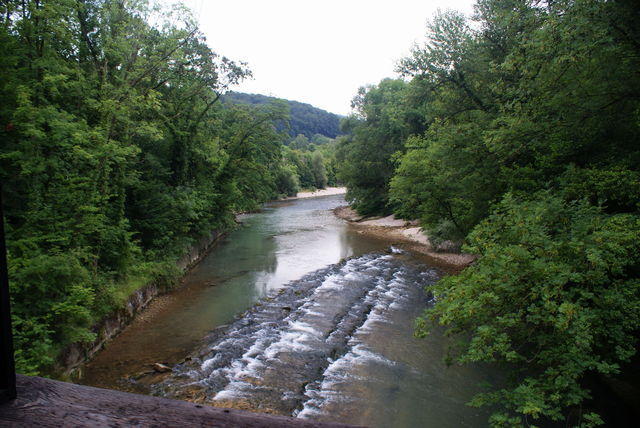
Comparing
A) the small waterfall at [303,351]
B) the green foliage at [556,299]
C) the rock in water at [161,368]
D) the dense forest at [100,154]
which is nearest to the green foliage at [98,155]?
the dense forest at [100,154]

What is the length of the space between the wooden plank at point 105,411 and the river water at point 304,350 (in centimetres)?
634

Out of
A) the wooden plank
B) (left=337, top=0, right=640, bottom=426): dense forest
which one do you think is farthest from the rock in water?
the wooden plank

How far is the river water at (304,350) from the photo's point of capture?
759 cm

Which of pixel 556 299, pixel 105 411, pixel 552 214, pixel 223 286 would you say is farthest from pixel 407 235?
pixel 105 411

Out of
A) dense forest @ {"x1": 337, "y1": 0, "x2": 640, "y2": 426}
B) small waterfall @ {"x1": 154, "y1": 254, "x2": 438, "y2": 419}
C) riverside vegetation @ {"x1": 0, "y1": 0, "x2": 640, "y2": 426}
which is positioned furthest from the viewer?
small waterfall @ {"x1": 154, "y1": 254, "x2": 438, "y2": 419}

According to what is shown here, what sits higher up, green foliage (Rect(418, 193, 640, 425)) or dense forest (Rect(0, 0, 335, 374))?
dense forest (Rect(0, 0, 335, 374))

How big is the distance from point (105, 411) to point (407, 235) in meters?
26.4

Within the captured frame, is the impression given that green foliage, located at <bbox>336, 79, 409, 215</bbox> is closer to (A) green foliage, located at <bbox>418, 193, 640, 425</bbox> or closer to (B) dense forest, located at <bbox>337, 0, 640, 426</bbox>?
(B) dense forest, located at <bbox>337, 0, 640, 426</bbox>

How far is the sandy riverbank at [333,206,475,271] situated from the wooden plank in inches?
691

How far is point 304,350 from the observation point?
9.75 metres

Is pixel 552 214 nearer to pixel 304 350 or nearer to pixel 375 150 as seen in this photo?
pixel 304 350

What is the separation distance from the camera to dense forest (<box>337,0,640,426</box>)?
5.04 metres

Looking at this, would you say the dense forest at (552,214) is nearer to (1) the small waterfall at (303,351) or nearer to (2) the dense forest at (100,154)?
(1) the small waterfall at (303,351)

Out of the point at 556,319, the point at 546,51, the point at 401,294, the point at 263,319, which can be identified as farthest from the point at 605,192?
the point at 263,319
